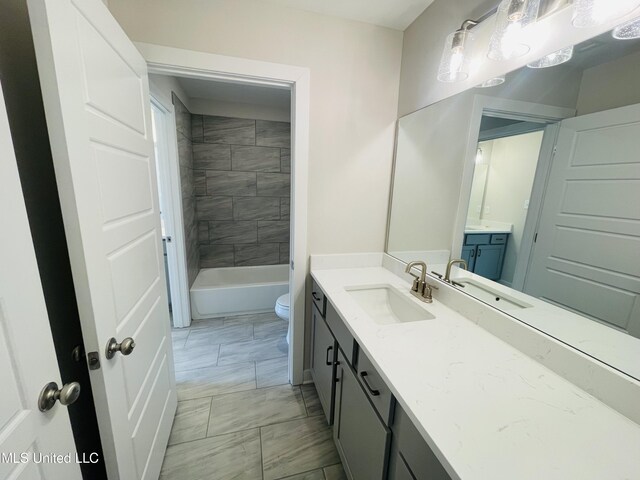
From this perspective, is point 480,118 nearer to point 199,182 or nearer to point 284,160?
point 284,160

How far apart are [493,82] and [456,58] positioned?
0.69 ft

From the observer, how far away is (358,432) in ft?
3.51

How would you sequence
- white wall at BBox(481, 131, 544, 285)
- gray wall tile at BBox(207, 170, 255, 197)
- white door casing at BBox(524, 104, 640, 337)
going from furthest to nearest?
gray wall tile at BBox(207, 170, 255, 197) → white wall at BBox(481, 131, 544, 285) → white door casing at BBox(524, 104, 640, 337)

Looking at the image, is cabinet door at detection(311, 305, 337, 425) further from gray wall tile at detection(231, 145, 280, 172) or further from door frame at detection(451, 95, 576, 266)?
gray wall tile at detection(231, 145, 280, 172)

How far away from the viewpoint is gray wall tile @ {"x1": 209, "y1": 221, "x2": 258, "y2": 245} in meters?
3.29

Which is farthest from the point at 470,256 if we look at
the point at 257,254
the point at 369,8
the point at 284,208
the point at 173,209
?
the point at 257,254

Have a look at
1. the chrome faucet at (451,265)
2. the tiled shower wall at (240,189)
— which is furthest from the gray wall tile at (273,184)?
the chrome faucet at (451,265)

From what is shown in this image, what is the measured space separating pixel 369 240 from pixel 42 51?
1659 millimetres

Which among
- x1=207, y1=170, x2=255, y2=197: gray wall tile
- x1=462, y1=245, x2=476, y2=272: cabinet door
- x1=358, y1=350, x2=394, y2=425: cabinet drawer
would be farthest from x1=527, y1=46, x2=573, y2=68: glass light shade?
x1=207, y1=170, x2=255, y2=197: gray wall tile

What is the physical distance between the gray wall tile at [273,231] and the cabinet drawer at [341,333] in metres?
2.22

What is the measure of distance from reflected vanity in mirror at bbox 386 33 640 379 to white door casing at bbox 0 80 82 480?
144 centimetres

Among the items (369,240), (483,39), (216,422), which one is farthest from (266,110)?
(216,422)

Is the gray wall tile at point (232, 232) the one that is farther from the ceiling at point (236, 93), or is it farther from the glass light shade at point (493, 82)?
the glass light shade at point (493, 82)

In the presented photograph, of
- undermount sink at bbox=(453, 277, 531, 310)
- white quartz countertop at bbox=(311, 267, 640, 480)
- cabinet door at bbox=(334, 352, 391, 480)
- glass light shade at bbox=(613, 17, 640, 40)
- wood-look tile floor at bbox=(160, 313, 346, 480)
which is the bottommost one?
wood-look tile floor at bbox=(160, 313, 346, 480)
